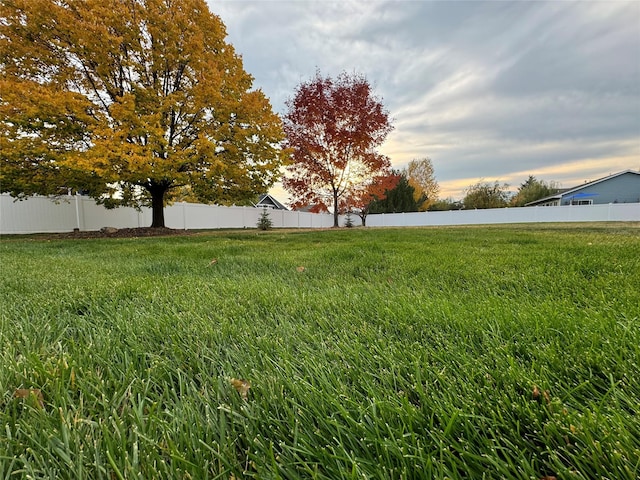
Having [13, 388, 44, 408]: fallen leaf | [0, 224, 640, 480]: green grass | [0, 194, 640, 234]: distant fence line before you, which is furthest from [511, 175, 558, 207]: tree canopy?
[13, 388, 44, 408]: fallen leaf

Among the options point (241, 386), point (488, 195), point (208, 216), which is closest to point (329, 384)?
point (241, 386)

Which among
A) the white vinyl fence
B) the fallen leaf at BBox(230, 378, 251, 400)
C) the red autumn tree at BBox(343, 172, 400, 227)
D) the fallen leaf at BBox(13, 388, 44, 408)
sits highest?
the red autumn tree at BBox(343, 172, 400, 227)

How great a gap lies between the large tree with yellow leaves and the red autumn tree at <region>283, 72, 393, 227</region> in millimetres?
4318

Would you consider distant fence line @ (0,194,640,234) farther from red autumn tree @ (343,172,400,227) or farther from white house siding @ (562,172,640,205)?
red autumn tree @ (343,172,400,227)

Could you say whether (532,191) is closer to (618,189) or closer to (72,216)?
(618,189)

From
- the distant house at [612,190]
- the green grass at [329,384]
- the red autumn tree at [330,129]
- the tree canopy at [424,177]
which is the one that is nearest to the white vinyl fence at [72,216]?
the red autumn tree at [330,129]

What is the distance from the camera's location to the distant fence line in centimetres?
1122

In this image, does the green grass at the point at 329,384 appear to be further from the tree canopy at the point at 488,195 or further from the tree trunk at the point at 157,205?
the tree canopy at the point at 488,195

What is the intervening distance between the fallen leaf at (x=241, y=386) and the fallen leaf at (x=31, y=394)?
0.51 metres

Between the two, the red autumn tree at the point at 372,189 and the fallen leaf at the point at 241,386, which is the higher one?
the red autumn tree at the point at 372,189

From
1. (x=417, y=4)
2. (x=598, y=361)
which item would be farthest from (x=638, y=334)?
(x=417, y=4)

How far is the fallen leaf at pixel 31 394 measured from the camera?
32.0 inches

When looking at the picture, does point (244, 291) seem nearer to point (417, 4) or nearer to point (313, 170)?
point (417, 4)

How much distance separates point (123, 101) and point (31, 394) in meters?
9.17
